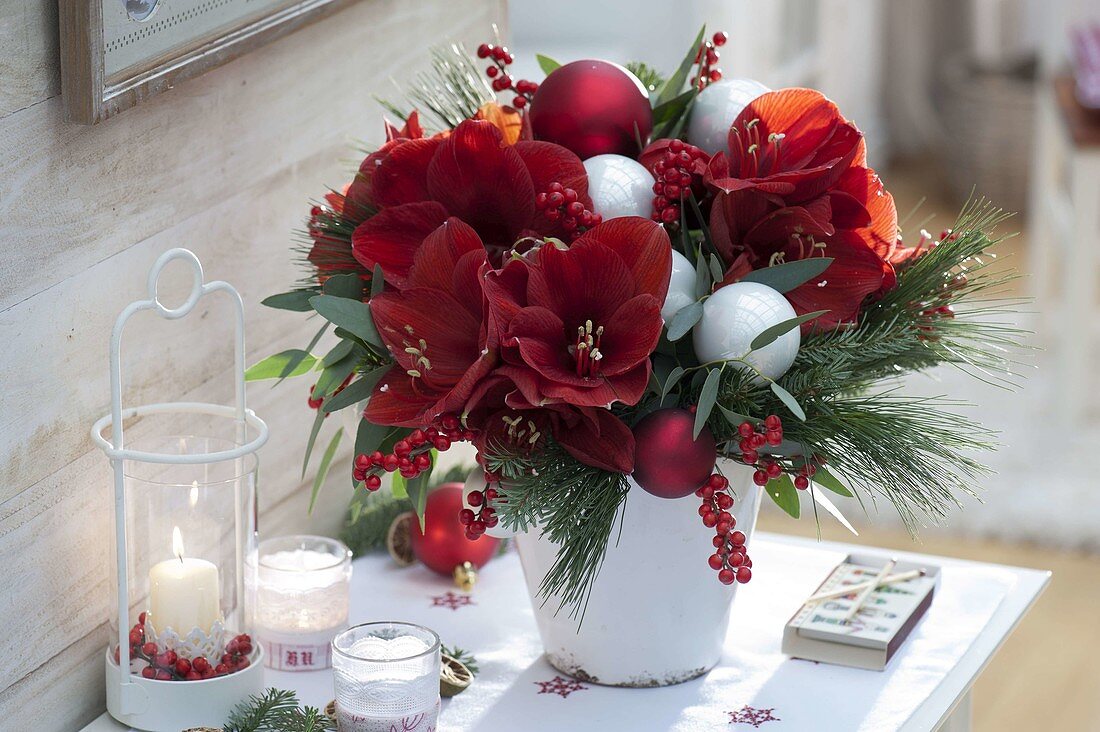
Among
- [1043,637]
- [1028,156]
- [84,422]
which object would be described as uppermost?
[84,422]

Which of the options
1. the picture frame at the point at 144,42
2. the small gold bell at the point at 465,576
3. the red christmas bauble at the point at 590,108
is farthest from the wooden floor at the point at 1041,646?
the picture frame at the point at 144,42

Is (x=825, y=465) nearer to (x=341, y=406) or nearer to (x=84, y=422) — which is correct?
(x=341, y=406)

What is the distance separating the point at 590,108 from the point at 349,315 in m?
0.22

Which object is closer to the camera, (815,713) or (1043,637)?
(815,713)

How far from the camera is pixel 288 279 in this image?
111cm

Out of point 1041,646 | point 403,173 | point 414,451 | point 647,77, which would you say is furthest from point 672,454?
point 1041,646

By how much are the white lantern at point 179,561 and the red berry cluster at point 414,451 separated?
3.6 inches

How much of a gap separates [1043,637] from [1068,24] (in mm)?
2128

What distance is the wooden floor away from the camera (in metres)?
2.07

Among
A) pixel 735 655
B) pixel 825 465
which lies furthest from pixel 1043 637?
pixel 825 465

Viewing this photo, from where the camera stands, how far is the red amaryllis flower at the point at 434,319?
84cm

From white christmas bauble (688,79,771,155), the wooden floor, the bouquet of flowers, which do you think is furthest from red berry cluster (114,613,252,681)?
the wooden floor

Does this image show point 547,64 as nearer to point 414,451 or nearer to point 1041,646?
point 414,451

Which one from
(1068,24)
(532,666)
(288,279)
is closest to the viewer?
(532,666)
